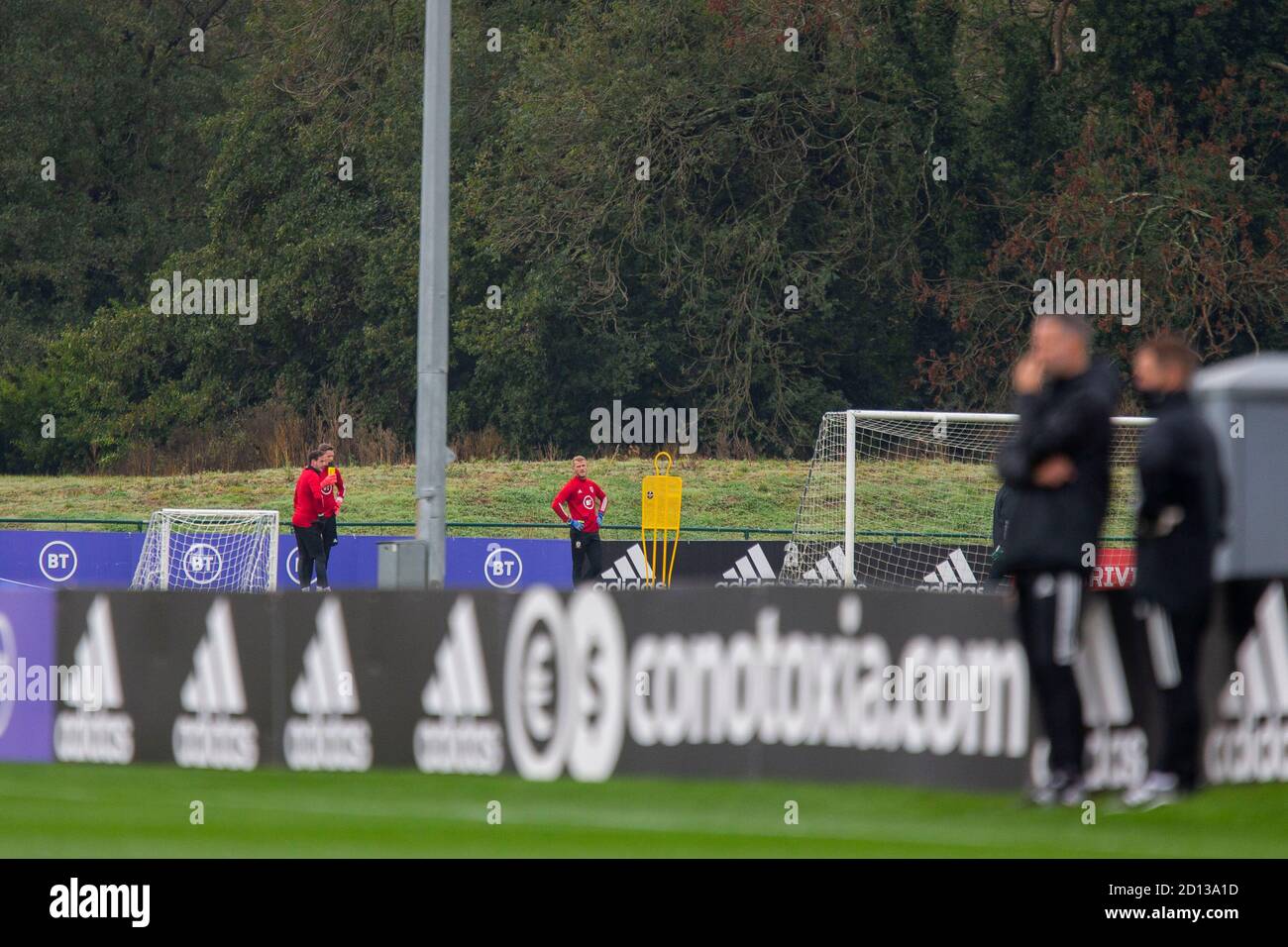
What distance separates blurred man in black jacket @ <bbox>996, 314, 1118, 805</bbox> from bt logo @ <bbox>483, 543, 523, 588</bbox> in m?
23.0

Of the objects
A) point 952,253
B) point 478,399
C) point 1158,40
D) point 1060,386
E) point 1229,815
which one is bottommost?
point 1229,815

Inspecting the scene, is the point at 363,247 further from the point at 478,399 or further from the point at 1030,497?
the point at 1030,497

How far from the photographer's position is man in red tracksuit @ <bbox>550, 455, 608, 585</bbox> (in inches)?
1156

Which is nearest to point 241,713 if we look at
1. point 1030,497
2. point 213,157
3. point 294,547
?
point 1030,497

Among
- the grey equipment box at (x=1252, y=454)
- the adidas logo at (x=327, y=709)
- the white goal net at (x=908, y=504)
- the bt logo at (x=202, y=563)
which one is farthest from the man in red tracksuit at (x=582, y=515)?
the grey equipment box at (x=1252, y=454)

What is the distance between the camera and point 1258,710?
952cm

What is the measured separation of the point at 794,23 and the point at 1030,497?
135 feet

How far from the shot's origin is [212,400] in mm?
56188

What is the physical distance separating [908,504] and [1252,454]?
27.2 m

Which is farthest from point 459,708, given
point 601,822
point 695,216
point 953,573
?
point 695,216

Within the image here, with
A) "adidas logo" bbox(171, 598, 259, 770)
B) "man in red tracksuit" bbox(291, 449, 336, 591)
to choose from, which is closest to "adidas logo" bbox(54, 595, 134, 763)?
"adidas logo" bbox(171, 598, 259, 770)

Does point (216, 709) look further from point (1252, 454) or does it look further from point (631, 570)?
point (631, 570)

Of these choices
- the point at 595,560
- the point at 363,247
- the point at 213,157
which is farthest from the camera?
the point at 213,157

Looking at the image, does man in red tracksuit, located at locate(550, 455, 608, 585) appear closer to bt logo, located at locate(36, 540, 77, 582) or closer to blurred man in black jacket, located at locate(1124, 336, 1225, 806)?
bt logo, located at locate(36, 540, 77, 582)
